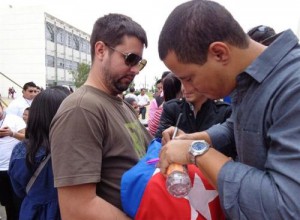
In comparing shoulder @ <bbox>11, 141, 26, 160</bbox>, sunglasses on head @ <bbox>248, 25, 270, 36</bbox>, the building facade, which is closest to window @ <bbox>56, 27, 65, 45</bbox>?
the building facade

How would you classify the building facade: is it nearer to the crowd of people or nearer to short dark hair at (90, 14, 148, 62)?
short dark hair at (90, 14, 148, 62)

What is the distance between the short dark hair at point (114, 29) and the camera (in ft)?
6.48

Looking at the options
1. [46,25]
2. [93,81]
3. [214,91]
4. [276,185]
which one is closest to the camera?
[276,185]

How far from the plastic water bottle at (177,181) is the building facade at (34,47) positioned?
5534 centimetres

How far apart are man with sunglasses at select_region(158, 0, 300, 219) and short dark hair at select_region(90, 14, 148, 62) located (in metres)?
0.81

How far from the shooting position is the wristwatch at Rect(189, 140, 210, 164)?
1.12 metres

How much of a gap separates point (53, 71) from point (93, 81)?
57.2 m

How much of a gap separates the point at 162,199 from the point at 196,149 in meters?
0.29

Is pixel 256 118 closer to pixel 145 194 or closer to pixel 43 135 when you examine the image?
pixel 145 194

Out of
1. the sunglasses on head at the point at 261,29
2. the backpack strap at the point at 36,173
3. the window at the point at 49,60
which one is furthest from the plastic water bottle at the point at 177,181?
the window at the point at 49,60

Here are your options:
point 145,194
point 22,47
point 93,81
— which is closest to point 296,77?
point 145,194

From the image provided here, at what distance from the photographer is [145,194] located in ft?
4.17

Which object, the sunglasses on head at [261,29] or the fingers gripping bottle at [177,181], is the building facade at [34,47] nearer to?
the sunglasses on head at [261,29]

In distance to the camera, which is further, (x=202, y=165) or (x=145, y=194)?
(x=145, y=194)
